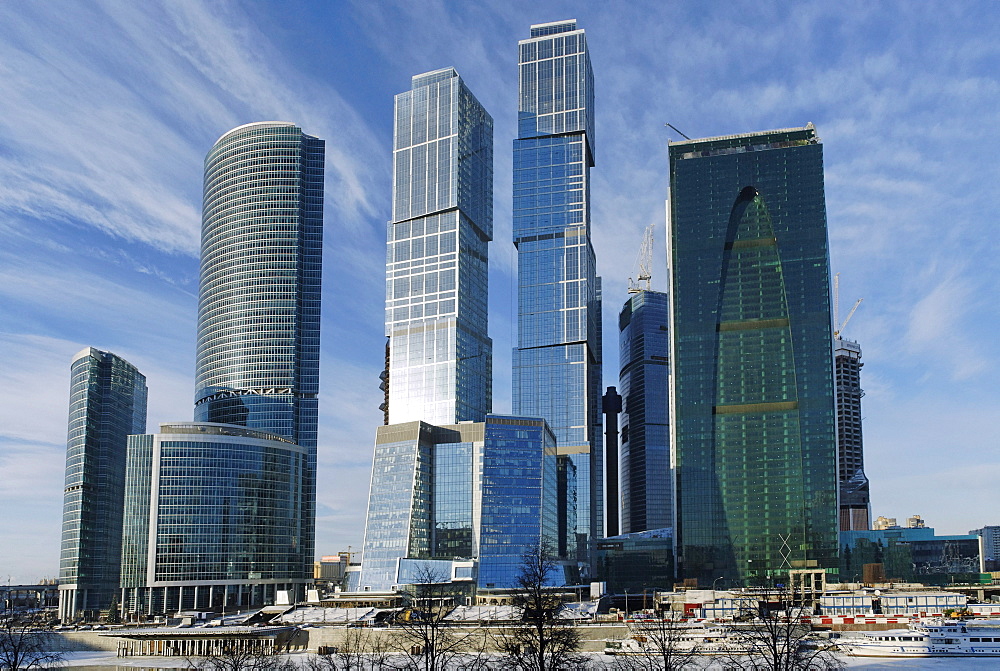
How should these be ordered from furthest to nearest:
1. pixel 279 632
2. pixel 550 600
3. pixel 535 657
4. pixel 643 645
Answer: pixel 279 632
pixel 643 645
pixel 550 600
pixel 535 657

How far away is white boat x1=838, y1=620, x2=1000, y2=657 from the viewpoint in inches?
6373

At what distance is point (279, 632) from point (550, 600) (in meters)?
98.8

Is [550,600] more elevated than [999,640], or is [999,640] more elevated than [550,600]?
[550,600]

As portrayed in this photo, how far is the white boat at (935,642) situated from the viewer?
162 meters

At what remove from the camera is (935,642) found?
164 m

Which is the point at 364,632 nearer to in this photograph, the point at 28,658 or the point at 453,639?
the point at 453,639

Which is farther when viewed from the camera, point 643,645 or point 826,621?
point 826,621

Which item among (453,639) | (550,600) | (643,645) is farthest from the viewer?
(453,639)

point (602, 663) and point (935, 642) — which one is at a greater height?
point (935, 642)

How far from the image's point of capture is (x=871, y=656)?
163 metres

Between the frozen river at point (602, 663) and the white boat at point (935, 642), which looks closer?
the frozen river at point (602, 663)

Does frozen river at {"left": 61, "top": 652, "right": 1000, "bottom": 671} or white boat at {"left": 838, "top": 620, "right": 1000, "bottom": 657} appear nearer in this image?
frozen river at {"left": 61, "top": 652, "right": 1000, "bottom": 671}

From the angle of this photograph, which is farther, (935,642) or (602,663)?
(935,642)

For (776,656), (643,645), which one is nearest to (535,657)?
(776,656)
